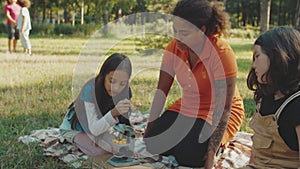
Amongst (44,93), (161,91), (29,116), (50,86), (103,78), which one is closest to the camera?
(103,78)

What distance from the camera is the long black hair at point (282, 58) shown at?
2.21 metres

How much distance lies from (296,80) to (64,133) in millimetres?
1877

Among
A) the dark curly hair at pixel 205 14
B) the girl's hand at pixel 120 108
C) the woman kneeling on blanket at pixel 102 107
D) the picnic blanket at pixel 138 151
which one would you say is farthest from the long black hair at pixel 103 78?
the dark curly hair at pixel 205 14

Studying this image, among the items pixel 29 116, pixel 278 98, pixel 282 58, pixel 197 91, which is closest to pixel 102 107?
pixel 197 91

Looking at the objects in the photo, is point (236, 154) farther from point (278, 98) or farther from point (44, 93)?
point (44, 93)

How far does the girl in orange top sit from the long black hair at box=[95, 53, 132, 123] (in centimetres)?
32

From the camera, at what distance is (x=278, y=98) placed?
92.3 inches

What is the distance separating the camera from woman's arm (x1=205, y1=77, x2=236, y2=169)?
2.91m

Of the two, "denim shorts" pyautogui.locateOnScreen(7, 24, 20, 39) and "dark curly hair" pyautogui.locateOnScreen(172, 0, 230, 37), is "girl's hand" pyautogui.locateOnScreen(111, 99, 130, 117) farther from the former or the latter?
"denim shorts" pyautogui.locateOnScreen(7, 24, 20, 39)

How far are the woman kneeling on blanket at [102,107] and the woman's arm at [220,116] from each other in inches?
26.2

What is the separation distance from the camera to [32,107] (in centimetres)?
455

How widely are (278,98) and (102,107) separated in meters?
1.44

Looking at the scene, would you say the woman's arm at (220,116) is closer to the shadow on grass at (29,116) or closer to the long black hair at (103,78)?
the long black hair at (103,78)

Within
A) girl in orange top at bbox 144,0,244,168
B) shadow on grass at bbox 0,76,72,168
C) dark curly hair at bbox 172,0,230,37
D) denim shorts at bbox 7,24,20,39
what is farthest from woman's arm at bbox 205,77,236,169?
denim shorts at bbox 7,24,20,39
